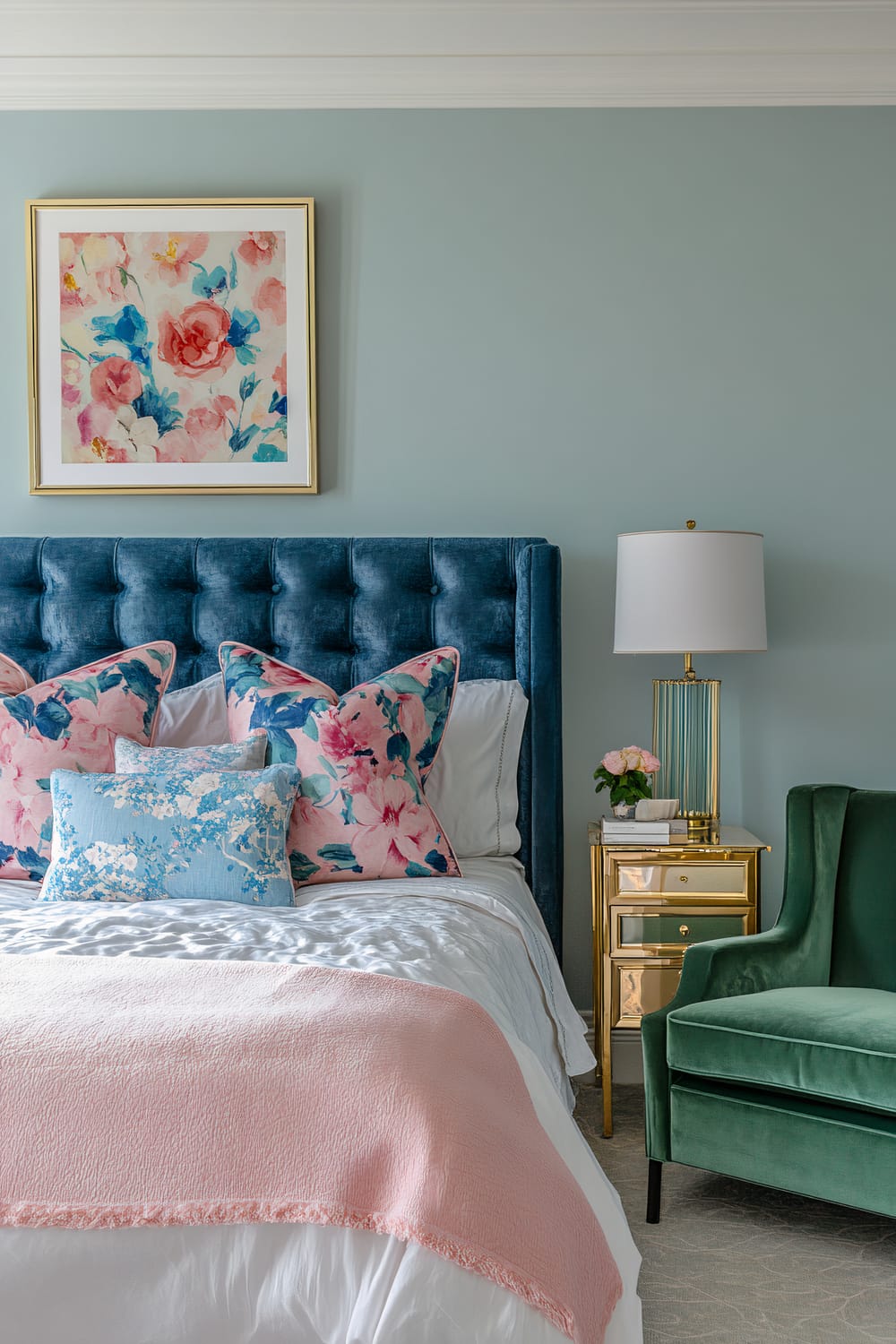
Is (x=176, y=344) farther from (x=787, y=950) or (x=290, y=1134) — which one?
(x=290, y=1134)

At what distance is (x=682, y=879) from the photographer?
2662 mm

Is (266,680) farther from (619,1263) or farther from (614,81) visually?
(614,81)

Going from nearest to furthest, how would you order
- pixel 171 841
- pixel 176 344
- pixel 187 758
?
pixel 171 841
pixel 187 758
pixel 176 344

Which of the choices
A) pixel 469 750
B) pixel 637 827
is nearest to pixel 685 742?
pixel 637 827

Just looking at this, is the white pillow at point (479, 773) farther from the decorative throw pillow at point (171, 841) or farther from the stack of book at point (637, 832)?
the decorative throw pillow at point (171, 841)

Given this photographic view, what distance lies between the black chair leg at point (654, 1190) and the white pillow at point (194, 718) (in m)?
1.37

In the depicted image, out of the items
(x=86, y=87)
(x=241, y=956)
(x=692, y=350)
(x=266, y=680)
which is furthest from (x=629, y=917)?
(x=86, y=87)

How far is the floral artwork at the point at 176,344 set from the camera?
10.0 ft

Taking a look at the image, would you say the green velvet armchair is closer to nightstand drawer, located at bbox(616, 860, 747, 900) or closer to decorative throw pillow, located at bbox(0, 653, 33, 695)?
nightstand drawer, located at bbox(616, 860, 747, 900)

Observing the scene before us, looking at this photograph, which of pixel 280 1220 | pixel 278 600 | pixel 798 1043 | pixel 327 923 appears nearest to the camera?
pixel 280 1220

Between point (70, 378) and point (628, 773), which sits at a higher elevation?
point (70, 378)

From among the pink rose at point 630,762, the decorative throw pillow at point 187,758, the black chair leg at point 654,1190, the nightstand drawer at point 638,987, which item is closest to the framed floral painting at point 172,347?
the decorative throw pillow at point 187,758

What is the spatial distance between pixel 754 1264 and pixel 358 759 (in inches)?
48.7

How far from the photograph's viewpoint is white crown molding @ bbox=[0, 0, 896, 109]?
2896mm
